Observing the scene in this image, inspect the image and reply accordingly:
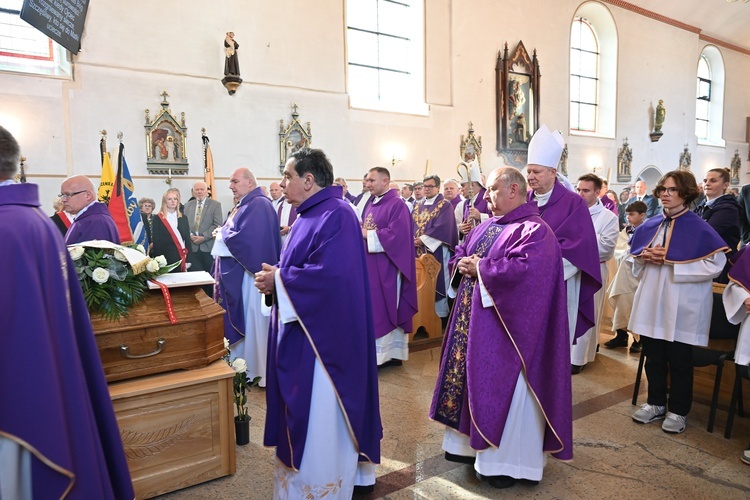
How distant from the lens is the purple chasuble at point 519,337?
114 inches

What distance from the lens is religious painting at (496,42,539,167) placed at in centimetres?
1417

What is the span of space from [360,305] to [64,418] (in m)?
1.36

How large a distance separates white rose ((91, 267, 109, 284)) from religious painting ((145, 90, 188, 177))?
7.20 metres

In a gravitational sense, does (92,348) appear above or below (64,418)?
above

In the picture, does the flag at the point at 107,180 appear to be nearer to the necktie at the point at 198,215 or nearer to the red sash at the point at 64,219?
the red sash at the point at 64,219

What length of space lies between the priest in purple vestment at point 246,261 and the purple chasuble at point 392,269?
1.07m

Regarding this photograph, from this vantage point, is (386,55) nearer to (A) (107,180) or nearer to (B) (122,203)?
(A) (107,180)

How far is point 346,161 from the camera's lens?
11633 millimetres

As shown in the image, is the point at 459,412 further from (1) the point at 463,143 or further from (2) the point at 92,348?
(1) the point at 463,143

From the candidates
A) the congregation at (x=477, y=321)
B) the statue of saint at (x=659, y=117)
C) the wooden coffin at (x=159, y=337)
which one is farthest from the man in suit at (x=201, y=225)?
the statue of saint at (x=659, y=117)

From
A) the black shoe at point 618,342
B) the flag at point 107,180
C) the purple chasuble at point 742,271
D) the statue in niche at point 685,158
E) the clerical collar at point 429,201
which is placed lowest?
the black shoe at point 618,342

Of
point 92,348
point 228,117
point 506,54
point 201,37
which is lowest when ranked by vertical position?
point 92,348

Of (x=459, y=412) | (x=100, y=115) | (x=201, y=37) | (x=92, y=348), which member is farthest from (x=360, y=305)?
(x=201, y=37)

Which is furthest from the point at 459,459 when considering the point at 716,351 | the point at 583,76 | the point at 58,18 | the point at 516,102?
the point at 583,76
